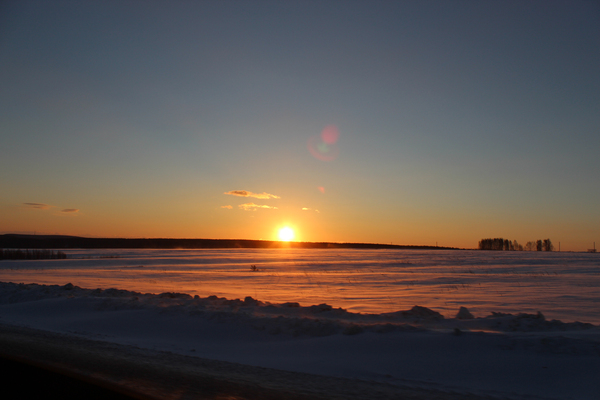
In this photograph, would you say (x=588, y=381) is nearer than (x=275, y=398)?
No

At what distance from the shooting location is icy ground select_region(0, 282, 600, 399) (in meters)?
5.88

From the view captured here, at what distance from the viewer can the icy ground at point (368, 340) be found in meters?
5.88

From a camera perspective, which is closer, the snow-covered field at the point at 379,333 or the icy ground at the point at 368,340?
the icy ground at the point at 368,340

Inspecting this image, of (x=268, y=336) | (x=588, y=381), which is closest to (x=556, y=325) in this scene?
(x=588, y=381)

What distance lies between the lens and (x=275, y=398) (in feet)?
15.8

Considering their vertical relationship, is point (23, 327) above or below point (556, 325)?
below

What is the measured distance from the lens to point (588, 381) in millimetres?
5551

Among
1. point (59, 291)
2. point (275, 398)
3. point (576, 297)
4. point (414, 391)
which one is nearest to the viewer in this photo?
point (275, 398)

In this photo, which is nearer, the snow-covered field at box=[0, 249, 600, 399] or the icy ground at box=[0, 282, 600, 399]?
the icy ground at box=[0, 282, 600, 399]

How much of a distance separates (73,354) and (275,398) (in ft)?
13.8

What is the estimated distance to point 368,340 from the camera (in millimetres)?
7809

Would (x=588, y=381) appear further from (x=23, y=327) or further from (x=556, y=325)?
(x=23, y=327)

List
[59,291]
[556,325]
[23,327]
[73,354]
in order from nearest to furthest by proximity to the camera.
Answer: [73,354], [556,325], [23,327], [59,291]

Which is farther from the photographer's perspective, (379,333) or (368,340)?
(379,333)
